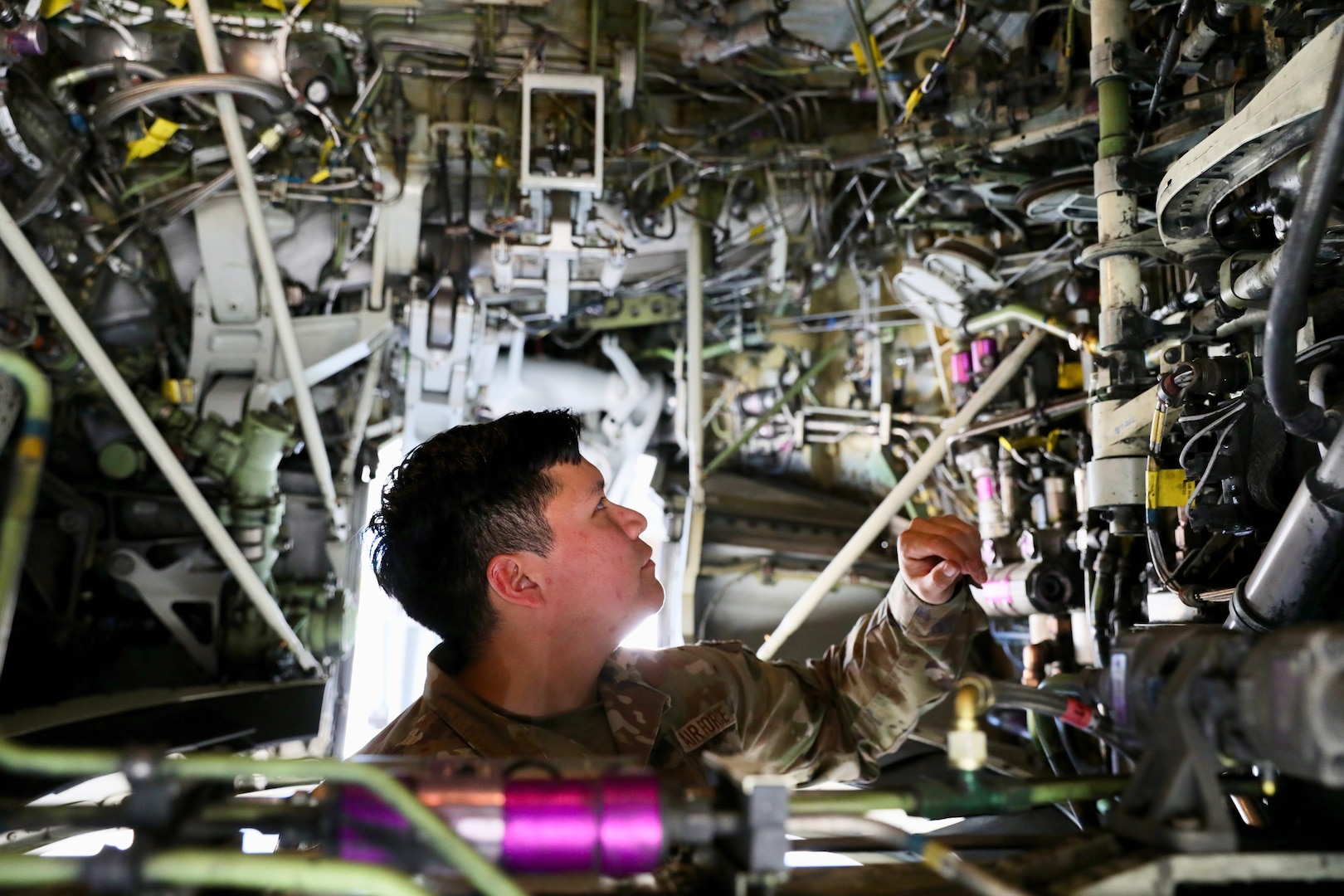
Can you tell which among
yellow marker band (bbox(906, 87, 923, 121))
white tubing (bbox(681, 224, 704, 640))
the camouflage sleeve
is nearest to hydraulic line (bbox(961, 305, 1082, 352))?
yellow marker band (bbox(906, 87, 923, 121))

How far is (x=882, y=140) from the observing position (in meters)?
3.41

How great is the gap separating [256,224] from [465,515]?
1888 millimetres

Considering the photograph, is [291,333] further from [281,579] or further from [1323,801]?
[1323,801]

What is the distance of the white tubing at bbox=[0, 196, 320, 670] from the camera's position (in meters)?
2.87

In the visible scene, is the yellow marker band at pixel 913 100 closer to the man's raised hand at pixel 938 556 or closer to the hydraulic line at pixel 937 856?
the man's raised hand at pixel 938 556

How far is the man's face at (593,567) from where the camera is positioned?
72.8 inches

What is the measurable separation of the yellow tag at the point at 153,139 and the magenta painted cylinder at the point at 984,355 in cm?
285

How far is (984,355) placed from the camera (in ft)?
11.8

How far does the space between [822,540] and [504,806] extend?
356 centimetres

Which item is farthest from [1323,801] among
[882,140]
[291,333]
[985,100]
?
[291,333]

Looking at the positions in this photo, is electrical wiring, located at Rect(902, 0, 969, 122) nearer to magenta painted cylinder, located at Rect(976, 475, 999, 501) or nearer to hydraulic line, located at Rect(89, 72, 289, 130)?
magenta painted cylinder, located at Rect(976, 475, 999, 501)

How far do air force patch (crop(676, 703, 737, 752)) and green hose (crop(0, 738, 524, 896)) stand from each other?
99 centimetres

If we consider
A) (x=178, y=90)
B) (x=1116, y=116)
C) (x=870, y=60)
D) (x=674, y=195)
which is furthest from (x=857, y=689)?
(x=178, y=90)

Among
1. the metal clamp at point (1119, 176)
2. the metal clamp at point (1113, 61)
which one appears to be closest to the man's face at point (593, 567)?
the metal clamp at point (1119, 176)
